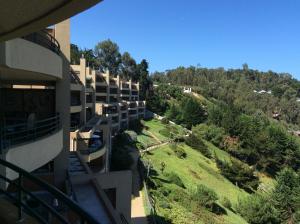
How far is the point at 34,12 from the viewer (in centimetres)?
390

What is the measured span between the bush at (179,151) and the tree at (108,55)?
1817 inches

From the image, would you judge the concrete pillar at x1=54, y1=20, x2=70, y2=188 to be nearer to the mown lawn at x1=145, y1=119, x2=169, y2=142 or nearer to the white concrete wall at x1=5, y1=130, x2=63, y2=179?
the white concrete wall at x1=5, y1=130, x2=63, y2=179

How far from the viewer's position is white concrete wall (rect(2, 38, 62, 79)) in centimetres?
750

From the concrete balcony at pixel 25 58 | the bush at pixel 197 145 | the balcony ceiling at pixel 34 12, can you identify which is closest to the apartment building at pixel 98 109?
the concrete balcony at pixel 25 58

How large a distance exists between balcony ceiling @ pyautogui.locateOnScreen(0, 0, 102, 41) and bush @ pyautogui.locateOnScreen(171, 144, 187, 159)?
2270 inches

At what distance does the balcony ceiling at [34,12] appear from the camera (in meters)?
3.51

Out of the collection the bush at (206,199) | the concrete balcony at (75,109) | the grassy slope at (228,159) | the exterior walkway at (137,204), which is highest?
the concrete balcony at (75,109)

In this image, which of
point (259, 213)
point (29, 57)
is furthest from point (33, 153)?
point (259, 213)

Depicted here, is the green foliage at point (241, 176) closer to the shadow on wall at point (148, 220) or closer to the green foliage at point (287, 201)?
the green foliage at point (287, 201)

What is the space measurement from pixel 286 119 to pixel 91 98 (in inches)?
5067

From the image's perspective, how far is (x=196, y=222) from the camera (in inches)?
1300

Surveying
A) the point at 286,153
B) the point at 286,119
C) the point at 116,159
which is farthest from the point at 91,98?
the point at 286,119

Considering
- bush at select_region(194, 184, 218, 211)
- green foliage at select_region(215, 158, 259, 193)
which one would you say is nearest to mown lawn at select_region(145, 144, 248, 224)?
green foliage at select_region(215, 158, 259, 193)

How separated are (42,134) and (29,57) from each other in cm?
342
